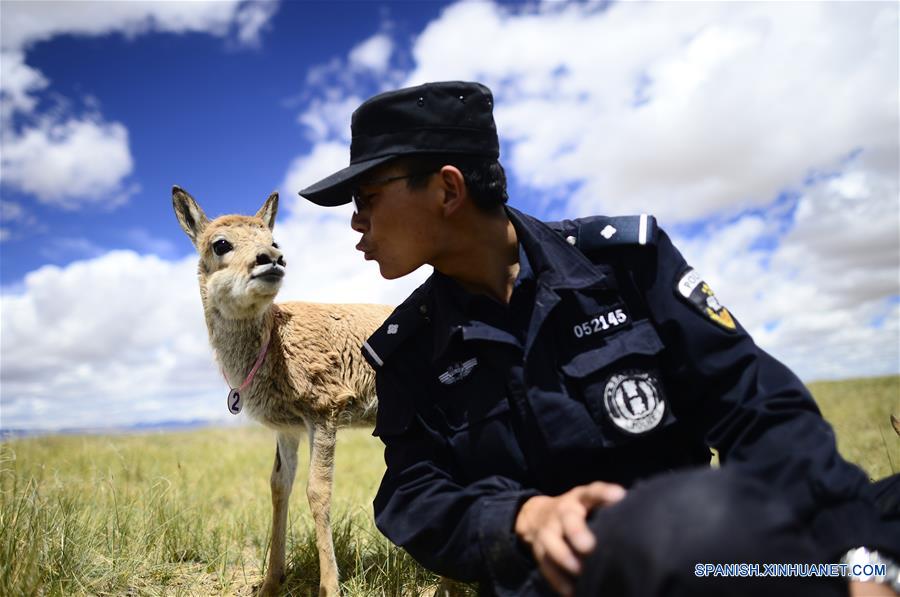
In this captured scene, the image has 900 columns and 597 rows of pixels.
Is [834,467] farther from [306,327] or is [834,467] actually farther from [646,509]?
[306,327]

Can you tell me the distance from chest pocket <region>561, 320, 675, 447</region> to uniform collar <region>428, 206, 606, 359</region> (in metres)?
0.29

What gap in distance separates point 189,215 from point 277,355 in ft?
5.48

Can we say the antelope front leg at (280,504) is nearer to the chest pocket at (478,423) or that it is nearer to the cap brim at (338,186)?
the chest pocket at (478,423)

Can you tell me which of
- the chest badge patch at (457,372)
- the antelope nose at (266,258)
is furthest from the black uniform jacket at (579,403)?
the antelope nose at (266,258)

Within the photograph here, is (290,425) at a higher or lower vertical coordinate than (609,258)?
lower

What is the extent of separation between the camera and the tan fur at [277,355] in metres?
4.80

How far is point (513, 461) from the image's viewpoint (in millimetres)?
2486

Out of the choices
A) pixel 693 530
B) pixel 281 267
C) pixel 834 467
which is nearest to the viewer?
pixel 693 530

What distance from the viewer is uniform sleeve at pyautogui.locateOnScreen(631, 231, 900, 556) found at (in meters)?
1.97

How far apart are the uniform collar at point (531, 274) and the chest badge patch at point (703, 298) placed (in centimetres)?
33

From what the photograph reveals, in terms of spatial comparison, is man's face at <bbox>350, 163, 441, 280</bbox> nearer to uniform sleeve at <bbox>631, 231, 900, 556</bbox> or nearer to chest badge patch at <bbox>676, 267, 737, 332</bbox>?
uniform sleeve at <bbox>631, 231, 900, 556</bbox>

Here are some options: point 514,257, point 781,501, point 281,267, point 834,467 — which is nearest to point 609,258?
point 514,257

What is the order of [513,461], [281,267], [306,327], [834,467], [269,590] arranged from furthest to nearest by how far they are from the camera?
[306,327]
[281,267]
[269,590]
[513,461]
[834,467]

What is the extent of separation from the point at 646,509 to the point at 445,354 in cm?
156
